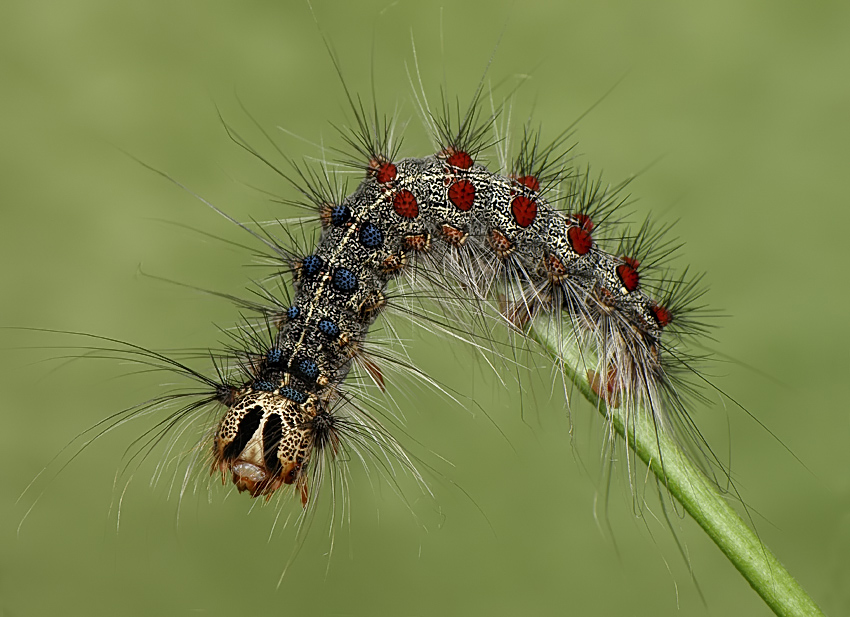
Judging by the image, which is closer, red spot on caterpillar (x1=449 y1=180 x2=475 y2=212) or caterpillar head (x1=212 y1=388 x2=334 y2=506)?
caterpillar head (x1=212 y1=388 x2=334 y2=506)

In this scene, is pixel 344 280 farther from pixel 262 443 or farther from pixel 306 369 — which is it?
pixel 262 443

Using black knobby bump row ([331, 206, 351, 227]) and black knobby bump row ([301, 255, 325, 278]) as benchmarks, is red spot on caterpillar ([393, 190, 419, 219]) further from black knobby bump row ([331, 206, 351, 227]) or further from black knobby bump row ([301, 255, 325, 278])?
black knobby bump row ([301, 255, 325, 278])

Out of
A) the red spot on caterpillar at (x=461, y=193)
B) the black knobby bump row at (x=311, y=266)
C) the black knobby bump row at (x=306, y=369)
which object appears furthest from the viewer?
the red spot on caterpillar at (x=461, y=193)

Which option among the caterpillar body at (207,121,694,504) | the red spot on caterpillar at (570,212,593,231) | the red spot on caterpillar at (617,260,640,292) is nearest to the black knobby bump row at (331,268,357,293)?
the caterpillar body at (207,121,694,504)

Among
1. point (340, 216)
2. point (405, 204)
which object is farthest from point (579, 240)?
point (340, 216)

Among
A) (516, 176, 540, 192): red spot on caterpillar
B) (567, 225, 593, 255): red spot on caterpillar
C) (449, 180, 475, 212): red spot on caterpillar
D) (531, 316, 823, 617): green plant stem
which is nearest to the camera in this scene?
(531, 316, 823, 617): green plant stem

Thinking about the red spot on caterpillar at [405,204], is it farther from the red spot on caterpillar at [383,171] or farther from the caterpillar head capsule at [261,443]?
the caterpillar head capsule at [261,443]

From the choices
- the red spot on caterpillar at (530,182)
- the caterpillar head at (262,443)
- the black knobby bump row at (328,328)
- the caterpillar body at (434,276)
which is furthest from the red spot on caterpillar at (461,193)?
the caterpillar head at (262,443)
